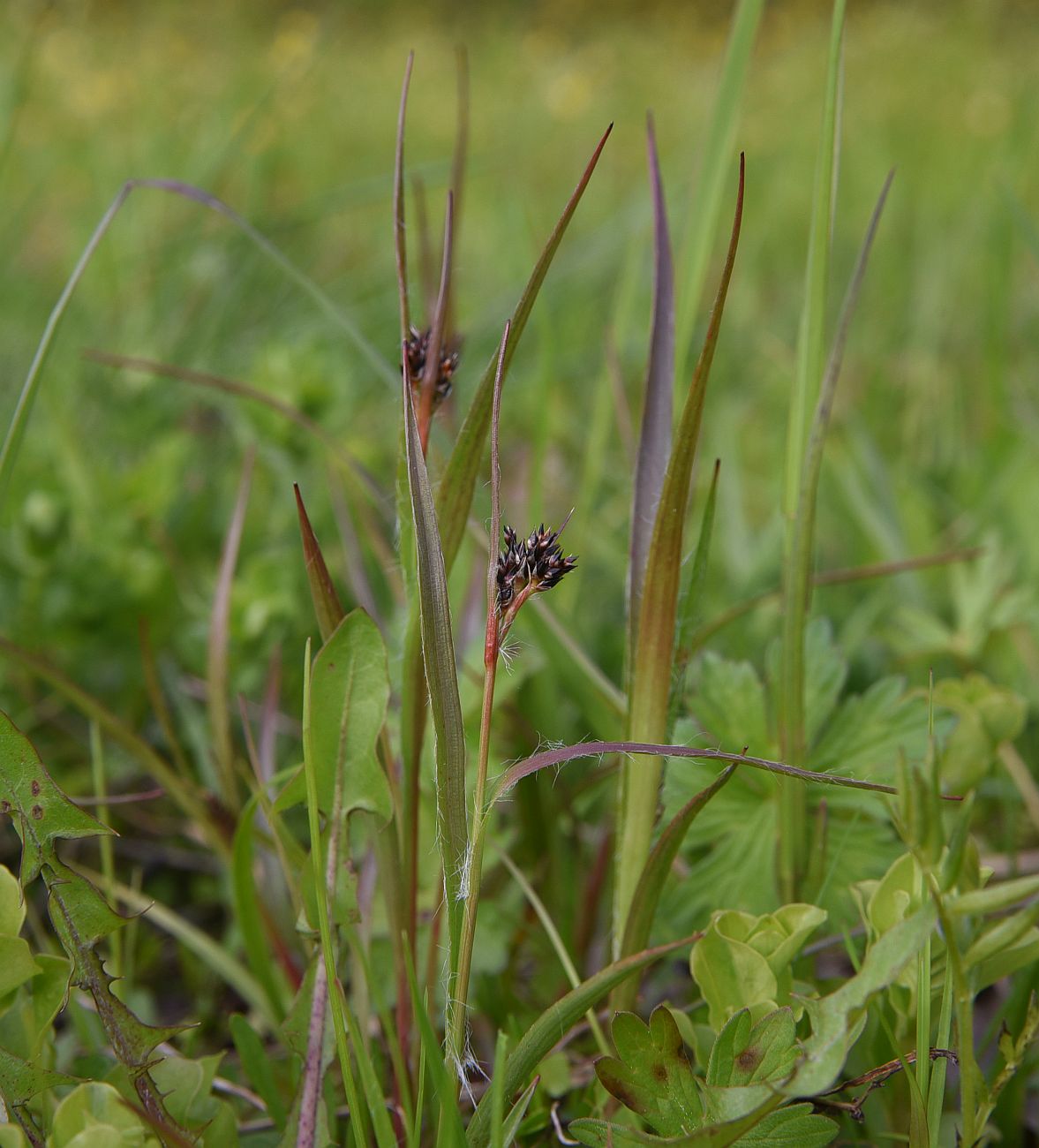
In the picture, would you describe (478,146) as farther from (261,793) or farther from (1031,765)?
(261,793)

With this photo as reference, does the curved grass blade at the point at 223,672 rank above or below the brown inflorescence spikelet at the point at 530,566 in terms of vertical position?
below

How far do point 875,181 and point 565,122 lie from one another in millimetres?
1892

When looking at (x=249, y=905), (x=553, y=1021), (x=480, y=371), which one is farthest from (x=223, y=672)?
(x=480, y=371)

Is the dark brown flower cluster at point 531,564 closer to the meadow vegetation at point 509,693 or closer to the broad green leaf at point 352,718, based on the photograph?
the meadow vegetation at point 509,693

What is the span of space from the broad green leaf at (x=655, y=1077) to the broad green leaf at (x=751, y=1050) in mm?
15

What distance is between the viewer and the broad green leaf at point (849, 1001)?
0.43m

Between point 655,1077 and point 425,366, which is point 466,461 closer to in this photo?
point 425,366

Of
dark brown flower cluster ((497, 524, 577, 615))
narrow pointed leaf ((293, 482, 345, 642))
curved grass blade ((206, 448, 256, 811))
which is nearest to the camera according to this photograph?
dark brown flower cluster ((497, 524, 577, 615))

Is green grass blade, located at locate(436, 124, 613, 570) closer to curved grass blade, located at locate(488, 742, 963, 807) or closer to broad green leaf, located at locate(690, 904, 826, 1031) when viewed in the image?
curved grass blade, located at locate(488, 742, 963, 807)

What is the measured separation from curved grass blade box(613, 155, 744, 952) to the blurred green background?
13 centimetres

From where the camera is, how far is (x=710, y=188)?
765 mm

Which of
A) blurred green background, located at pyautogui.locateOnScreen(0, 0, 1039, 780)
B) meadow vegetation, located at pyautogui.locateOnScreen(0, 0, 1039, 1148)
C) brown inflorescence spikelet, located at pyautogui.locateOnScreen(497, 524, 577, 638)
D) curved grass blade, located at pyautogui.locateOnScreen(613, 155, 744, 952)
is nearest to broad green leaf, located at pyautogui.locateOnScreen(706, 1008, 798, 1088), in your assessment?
meadow vegetation, located at pyautogui.locateOnScreen(0, 0, 1039, 1148)

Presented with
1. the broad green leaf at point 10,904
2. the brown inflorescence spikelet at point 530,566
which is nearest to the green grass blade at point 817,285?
the brown inflorescence spikelet at point 530,566

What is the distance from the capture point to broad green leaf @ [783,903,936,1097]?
429 millimetres
